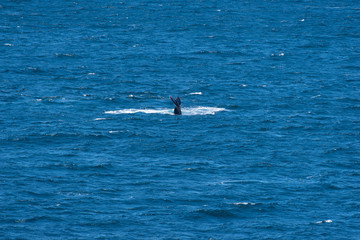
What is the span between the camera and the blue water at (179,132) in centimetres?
5897

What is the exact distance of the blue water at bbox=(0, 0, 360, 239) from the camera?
58969 millimetres

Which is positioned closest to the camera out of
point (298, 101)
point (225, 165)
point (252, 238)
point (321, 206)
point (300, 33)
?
point (252, 238)

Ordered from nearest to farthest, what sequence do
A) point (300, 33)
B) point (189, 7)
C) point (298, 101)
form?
point (298, 101), point (300, 33), point (189, 7)

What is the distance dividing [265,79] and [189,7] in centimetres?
7908

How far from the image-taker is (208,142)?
254ft

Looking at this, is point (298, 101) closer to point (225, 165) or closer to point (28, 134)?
point (225, 165)

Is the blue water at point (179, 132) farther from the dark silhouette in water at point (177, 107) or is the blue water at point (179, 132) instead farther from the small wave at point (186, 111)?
the dark silhouette in water at point (177, 107)

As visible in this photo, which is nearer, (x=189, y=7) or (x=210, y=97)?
(x=210, y=97)

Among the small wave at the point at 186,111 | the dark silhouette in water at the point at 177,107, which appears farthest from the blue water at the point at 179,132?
the dark silhouette in water at the point at 177,107

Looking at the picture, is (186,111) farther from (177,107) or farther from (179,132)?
(179,132)

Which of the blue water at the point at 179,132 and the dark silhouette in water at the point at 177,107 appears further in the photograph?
the dark silhouette in water at the point at 177,107

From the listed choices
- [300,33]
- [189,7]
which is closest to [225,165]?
[300,33]

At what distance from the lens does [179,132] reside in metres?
80.6

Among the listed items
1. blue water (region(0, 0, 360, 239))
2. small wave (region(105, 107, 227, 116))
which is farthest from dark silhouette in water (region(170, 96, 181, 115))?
blue water (region(0, 0, 360, 239))
